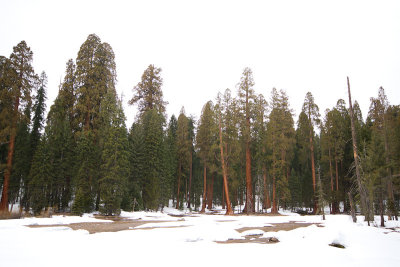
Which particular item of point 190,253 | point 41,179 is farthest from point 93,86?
point 190,253

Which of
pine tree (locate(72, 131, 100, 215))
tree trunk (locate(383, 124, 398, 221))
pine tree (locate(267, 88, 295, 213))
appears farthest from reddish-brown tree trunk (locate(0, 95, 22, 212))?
tree trunk (locate(383, 124, 398, 221))

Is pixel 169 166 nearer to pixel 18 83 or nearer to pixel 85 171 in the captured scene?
pixel 85 171

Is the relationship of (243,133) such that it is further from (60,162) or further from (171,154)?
(60,162)

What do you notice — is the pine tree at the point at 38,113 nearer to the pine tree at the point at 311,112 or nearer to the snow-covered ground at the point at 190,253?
the snow-covered ground at the point at 190,253

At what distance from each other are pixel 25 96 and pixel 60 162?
6.10m

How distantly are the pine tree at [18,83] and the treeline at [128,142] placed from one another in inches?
2.9

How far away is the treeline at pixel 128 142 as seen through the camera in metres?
21.0

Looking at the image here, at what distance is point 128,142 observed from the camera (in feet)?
78.6

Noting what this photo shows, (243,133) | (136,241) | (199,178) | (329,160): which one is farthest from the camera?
(199,178)

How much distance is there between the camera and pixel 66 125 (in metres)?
23.6

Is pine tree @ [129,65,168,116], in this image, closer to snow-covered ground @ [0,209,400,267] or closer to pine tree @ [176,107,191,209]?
pine tree @ [176,107,191,209]

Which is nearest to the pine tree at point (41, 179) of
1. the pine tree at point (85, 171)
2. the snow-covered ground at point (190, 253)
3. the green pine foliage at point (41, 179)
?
the green pine foliage at point (41, 179)

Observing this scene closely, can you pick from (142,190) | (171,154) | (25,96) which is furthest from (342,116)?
(25,96)

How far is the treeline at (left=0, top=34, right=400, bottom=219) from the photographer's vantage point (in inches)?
827
